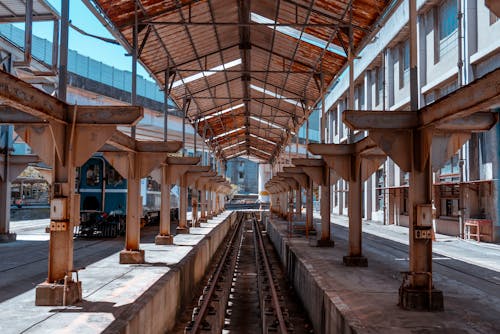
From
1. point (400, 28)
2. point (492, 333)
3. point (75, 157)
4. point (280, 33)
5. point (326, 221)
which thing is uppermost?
point (400, 28)

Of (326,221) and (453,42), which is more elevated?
(453,42)

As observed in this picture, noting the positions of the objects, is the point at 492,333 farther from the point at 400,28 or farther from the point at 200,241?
the point at 400,28

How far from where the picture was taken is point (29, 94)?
19.4 feet

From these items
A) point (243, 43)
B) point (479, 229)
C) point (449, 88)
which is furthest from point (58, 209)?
point (449, 88)

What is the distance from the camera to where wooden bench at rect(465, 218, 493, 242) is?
56.3 ft

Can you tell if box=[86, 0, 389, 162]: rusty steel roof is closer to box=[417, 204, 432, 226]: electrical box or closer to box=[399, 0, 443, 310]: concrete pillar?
box=[399, 0, 443, 310]: concrete pillar

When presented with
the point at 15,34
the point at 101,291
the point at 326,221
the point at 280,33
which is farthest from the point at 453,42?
the point at 15,34

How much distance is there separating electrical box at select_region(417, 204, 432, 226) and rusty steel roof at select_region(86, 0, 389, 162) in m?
6.09

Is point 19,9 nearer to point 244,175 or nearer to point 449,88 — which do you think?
point 449,88

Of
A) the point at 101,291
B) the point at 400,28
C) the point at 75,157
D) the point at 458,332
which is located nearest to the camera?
the point at 458,332

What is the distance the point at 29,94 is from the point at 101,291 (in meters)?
3.67

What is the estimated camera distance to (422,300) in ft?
Answer: 22.7

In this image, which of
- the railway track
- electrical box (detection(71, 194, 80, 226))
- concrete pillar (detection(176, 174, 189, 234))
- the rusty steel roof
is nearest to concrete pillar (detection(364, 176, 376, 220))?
the rusty steel roof

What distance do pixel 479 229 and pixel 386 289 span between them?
433 inches
